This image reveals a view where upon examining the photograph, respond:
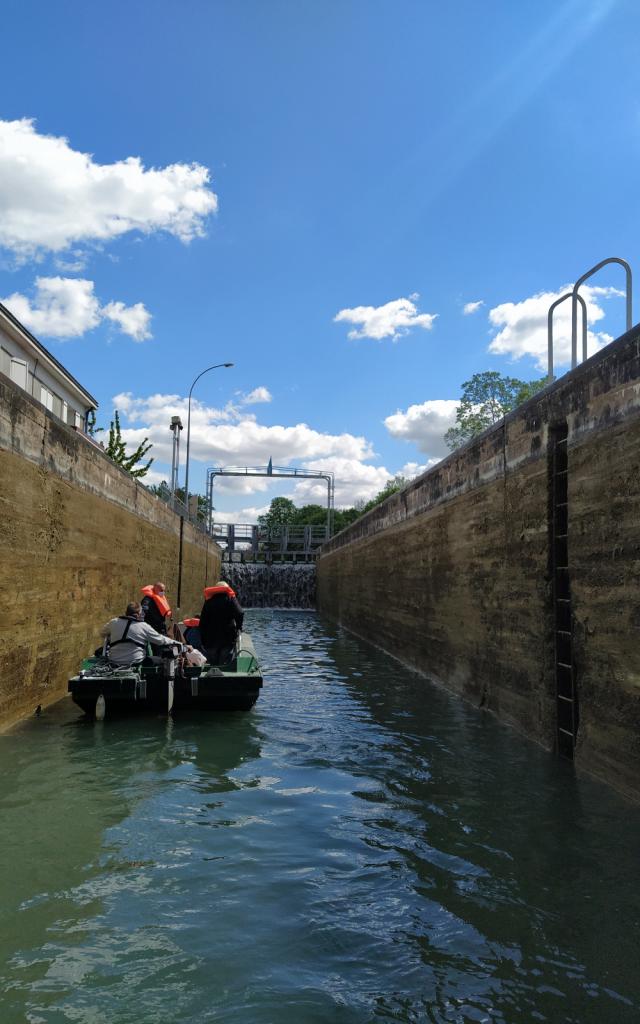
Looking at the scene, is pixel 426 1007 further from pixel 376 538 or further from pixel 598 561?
pixel 376 538

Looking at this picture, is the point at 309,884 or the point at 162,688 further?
the point at 162,688

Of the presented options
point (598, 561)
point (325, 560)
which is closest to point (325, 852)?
point (598, 561)

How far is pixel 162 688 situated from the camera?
844 centimetres

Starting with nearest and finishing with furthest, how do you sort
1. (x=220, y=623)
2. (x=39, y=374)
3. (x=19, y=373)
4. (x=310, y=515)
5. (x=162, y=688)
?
(x=162, y=688) < (x=220, y=623) < (x=19, y=373) < (x=39, y=374) < (x=310, y=515)

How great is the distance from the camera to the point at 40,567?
8562mm

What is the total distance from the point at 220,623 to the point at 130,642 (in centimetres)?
147

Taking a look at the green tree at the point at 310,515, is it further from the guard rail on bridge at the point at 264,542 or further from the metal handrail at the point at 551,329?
the metal handrail at the point at 551,329

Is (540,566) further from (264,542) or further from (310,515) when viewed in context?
(310,515)

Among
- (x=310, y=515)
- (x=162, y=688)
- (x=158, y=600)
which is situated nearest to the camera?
(x=162, y=688)

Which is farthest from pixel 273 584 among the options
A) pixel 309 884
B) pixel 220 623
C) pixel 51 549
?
pixel 309 884

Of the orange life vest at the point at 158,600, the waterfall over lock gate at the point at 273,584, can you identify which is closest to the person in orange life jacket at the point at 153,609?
the orange life vest at the point at 158,600

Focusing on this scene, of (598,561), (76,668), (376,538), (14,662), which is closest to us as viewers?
(598,561)

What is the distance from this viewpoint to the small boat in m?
8.20

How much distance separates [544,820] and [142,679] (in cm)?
481
